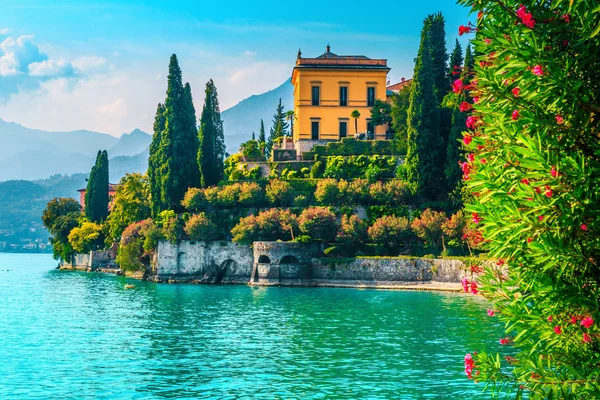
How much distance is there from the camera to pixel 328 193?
6103 centimetres

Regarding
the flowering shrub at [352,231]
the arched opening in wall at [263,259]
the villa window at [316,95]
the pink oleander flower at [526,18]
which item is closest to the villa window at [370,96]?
the villa window at [316,95]

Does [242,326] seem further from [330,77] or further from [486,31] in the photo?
[330,77]

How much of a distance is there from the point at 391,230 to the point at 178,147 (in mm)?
19500

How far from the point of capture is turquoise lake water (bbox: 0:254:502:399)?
73.7ft

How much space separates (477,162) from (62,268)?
87.5 metres

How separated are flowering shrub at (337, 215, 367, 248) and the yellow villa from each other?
1301 cm

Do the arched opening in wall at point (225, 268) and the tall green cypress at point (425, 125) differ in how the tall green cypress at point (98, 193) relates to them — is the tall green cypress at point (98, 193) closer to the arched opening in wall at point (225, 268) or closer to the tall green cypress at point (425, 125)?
the arched opening in wall at point (225, 268)

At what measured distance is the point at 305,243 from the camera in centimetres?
5806

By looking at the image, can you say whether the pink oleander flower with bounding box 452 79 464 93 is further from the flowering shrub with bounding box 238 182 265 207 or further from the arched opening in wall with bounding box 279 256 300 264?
the flowering shrub with bounding box 238 182 265 207

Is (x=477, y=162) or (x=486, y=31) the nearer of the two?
(x=486, y=31)

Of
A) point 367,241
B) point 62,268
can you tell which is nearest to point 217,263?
point 367,241

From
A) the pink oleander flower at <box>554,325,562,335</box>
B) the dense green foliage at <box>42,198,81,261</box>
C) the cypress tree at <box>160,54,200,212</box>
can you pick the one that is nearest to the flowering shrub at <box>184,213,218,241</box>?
the cypress tree at <box>160,54,200,212</box>

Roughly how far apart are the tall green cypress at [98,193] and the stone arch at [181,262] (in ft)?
81.2

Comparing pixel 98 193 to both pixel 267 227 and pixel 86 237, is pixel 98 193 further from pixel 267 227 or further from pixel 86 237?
pixel 267 227
